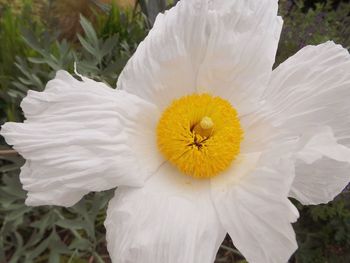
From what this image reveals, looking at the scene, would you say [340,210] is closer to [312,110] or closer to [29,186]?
[312,110]

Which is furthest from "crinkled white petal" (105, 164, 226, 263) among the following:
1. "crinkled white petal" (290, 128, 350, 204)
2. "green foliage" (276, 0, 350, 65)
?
"green foliage" (276, 0, 350, 65)

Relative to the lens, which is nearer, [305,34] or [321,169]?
[321,169]

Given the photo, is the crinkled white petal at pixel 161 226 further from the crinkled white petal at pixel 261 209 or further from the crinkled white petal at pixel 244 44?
the crinkled white petal at pixel 244 44

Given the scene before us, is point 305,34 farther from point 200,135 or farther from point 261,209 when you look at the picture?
point 261,209

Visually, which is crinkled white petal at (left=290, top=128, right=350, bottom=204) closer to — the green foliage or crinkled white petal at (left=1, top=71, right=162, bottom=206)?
crinkled white petal at (left=1, top=71, right=162, bottom=206)

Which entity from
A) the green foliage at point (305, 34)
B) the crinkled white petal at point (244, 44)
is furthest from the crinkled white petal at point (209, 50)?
the green foliage at point (305, 34)

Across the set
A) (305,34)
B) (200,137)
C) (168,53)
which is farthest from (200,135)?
(305,34)

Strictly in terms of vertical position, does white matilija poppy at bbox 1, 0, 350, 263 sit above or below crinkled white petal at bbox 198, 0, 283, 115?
below
